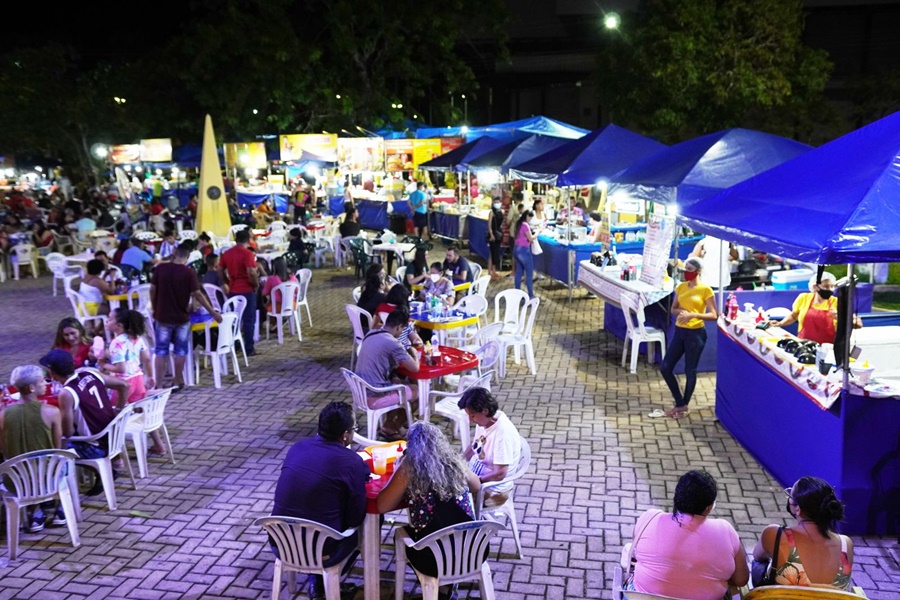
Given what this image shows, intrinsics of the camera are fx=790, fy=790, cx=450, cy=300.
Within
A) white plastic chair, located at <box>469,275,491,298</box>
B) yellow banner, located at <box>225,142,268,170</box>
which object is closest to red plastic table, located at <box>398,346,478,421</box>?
white plastic chair, located at <box>469,275,491,298</box>

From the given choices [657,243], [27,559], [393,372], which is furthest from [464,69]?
[27,559]

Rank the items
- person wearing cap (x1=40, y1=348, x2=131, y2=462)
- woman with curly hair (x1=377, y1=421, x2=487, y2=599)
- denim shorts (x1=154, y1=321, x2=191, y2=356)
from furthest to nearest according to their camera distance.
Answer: denim shorts (x1=154, y1=321, x2=191, y2=356)
person wearing cap (x1=40, y1=348, x2=131, y2=462)
woman with curly hair (x1=377, y1=421, x2=487, y2=599)

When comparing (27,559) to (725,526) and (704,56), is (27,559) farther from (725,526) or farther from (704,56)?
(704,56)

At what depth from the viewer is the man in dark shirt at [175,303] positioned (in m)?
8.43

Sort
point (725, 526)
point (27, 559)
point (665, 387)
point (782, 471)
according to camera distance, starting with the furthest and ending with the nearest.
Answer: point (665, 387)
point (782, 471)
point (27, 559)
point (725, 526)

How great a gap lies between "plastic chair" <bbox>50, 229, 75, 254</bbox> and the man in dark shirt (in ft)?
34.4

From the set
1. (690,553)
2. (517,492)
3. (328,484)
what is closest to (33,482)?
(328,484)

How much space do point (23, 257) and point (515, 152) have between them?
10.7 m

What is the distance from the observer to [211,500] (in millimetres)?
6133

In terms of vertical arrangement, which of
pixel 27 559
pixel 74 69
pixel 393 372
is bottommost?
pixel 27 559

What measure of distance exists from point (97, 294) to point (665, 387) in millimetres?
7090

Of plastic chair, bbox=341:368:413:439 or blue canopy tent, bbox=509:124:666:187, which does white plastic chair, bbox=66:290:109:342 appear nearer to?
plastic chair, bbox=341:368:413:439

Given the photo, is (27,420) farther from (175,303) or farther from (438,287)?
(438,287)

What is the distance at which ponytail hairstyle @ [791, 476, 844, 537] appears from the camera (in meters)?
3.71
